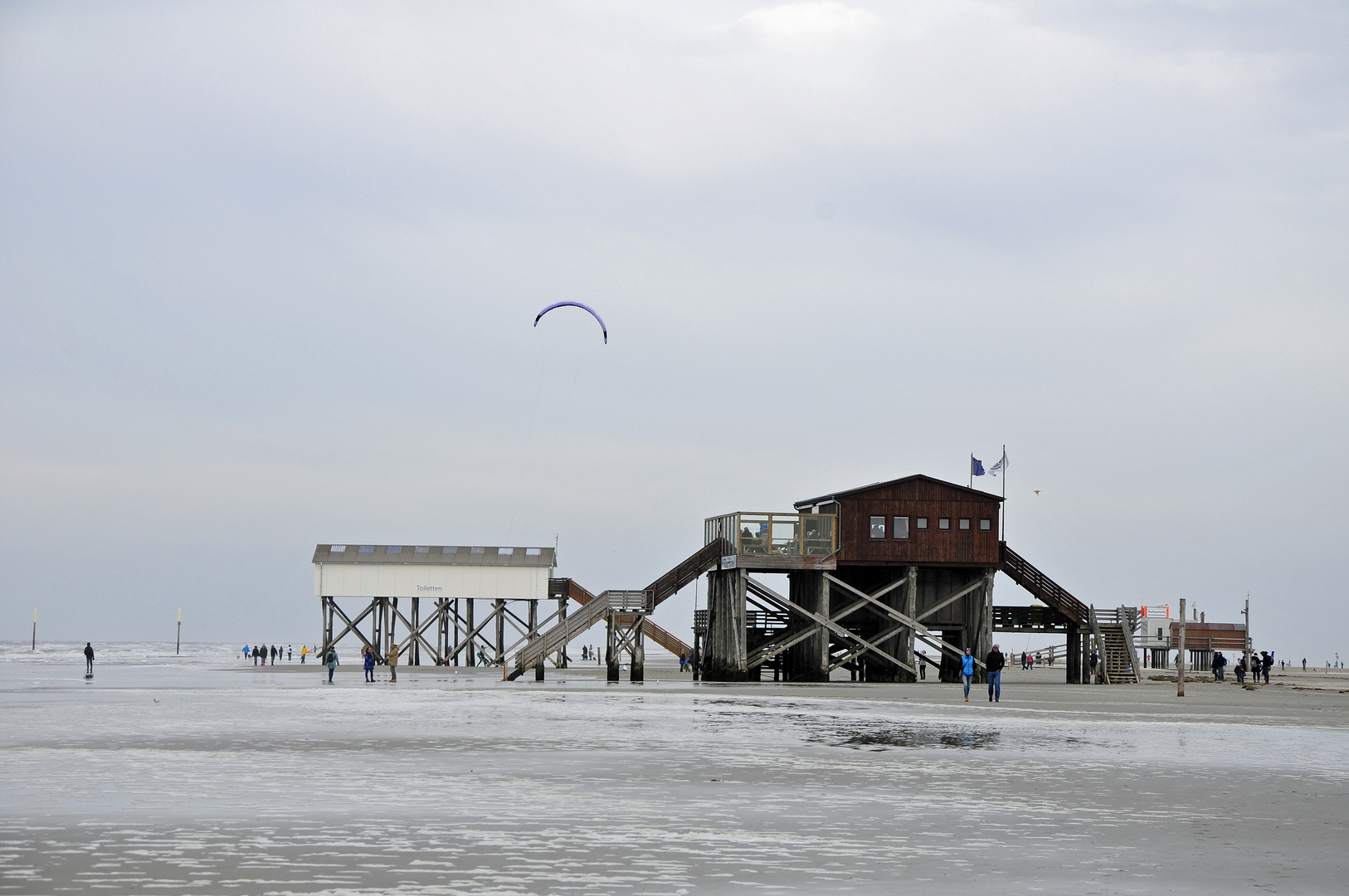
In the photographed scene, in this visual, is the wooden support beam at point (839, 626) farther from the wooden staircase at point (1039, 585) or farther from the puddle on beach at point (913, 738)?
the puddle on beach at point (913, 738)

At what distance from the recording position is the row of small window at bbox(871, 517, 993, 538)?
50.6 m

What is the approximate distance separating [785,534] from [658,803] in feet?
122

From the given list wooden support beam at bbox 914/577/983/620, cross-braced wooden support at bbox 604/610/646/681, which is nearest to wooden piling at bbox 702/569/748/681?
cross-braced wooden support at bbox 604/610/646/681

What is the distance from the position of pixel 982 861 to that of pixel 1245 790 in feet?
21.3

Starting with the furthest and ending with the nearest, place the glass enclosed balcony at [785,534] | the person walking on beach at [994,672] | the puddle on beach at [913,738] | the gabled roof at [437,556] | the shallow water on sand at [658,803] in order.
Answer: the gabled roof at [437,556]
the glass enclosed balcony at [785,534]
the person walking on beach at [994,672]
the puddle on beach at [913,738]
the shallow water on sand at [658,803]

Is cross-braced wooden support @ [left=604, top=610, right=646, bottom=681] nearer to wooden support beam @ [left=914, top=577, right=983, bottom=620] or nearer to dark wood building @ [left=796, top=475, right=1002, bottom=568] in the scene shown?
dark wood building @ [left=796, top=475, right=1002, bottom=568]

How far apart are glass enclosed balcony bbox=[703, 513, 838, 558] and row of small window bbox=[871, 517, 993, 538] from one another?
155 centimetres

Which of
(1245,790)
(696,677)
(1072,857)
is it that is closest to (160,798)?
(1072,857)

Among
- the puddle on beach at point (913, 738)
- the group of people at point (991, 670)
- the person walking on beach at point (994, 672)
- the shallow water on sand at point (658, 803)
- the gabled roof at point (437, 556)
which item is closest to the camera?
the shallow water on sand at point (658, 803)

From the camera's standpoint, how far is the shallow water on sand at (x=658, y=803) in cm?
953

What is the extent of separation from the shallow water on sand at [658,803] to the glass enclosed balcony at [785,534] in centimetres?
2145

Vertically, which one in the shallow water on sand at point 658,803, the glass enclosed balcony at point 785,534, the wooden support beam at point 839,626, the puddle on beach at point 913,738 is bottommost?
the puddle on beach at point 913,738

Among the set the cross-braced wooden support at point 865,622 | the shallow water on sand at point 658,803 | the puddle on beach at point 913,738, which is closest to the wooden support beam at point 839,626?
the cross-braced wooden support at point 865,622

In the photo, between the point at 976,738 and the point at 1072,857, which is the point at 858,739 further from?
the point at 1072,857
